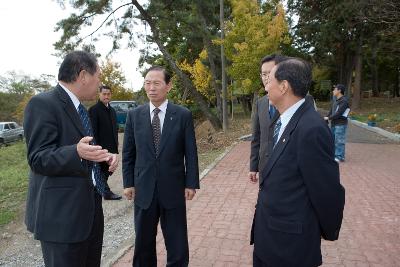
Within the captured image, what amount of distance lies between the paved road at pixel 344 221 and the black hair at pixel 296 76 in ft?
7.78

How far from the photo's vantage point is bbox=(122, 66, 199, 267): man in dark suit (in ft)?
11.2

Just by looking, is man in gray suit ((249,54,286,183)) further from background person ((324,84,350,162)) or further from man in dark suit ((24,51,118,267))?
background person ((324,84,350,162))

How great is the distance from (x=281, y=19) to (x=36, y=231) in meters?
14.9

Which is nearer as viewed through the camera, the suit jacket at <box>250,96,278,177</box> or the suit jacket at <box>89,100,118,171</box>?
the suit jacket at <box>250,96,278,177</box>

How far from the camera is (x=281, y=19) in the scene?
51.0 ft

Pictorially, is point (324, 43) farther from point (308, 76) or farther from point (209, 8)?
point (308, 76)

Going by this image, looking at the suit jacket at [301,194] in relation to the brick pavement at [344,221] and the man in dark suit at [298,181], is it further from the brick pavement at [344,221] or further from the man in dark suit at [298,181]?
the brick pavement at [344,221]

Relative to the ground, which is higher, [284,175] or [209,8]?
[209,8]

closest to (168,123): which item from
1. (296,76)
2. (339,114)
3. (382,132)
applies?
(296,76)

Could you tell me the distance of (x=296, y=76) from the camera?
234 cm

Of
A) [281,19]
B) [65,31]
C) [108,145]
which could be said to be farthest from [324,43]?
[108,145]

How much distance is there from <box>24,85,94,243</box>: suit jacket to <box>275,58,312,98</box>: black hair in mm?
1345

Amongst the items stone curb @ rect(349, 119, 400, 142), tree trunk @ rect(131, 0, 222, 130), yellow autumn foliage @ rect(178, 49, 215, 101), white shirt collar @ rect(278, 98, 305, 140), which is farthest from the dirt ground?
yellow autumn foliage @ rect(178, 49, 215, 101)

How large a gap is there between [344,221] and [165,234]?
2997 millimetres
